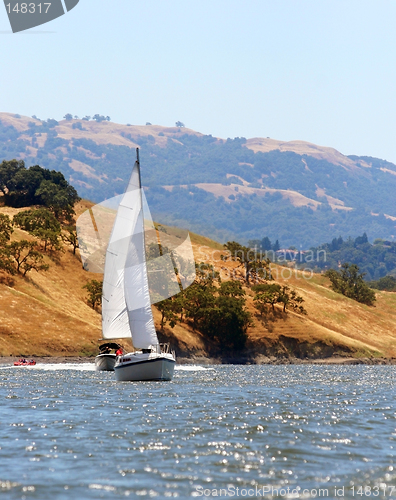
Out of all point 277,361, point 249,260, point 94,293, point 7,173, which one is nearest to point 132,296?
point 94,293

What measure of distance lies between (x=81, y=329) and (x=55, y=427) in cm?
7470

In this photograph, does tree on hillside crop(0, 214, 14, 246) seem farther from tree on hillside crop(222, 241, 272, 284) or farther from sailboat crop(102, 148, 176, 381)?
sailboat crop(102, 148, 176, 381)

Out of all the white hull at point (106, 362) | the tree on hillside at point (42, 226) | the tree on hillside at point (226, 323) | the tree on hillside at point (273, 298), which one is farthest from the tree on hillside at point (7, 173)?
the white hull at point (106, 362)

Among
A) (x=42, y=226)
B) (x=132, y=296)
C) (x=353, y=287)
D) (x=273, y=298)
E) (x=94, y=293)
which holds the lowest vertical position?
(x=353, y=287)

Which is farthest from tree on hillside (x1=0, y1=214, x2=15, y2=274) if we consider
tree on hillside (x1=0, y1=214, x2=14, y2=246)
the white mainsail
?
the white mainsail

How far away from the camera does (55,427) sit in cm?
2972

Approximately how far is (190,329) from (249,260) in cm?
3226

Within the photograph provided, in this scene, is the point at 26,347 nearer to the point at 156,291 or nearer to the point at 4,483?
the point at 156,291

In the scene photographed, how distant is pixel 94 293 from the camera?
117000 mm

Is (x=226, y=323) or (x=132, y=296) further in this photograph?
(x=226, y=323)

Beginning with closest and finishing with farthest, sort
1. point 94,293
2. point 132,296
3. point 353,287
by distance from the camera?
point 132,296
point 94,293
point 353,287

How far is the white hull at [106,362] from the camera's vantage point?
72.9 metres

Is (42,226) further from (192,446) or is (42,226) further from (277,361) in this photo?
(192,446)

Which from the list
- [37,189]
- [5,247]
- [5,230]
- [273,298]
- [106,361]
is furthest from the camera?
[37,189]
